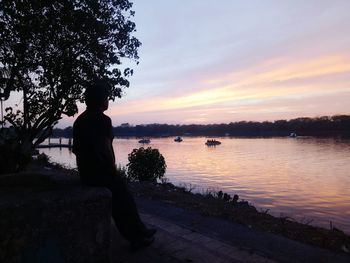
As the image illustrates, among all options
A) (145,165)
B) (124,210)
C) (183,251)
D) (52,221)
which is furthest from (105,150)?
(145,165)

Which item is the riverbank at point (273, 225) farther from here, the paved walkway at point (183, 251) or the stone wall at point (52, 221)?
the stone wall at point (52, 221)

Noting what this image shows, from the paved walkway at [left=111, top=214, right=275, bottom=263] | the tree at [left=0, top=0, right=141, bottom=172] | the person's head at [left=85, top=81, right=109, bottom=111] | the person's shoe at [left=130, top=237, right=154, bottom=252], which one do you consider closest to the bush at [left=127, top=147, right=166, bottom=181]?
the tree at [left=0, top=0, right=141, bottom=172]

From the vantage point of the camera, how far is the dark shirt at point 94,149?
4383mm

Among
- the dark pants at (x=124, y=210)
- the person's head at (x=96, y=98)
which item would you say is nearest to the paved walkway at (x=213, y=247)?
the dark pants at (x=124, y=210)

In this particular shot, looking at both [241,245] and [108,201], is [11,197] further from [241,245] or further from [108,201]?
[241,245]

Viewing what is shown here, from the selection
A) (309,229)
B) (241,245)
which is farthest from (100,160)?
(309,229)

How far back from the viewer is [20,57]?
10312mm

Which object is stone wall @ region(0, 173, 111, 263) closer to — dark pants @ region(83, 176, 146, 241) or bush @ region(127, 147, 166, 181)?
dark pants @ region(83, 176, 146, 241)

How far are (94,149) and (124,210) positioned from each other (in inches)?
32.5

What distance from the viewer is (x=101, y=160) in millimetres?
4383

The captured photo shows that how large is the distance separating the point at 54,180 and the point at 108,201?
72cm

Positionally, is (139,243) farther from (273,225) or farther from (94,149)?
(273,225)

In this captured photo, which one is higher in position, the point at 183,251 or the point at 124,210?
the point at 124,210

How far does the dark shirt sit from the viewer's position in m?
4.38
